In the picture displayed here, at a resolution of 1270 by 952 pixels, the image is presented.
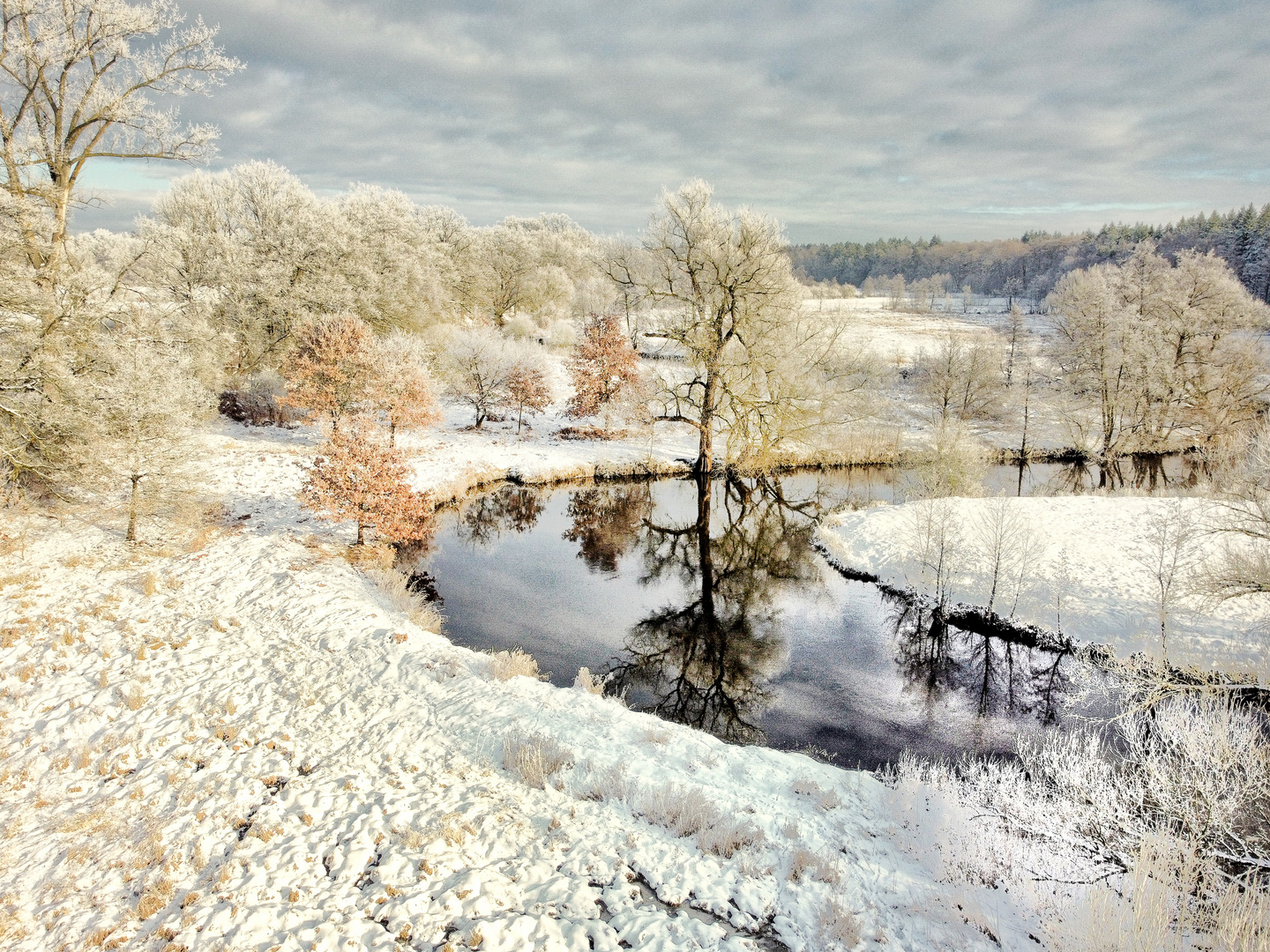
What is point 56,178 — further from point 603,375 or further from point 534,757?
point 603,375

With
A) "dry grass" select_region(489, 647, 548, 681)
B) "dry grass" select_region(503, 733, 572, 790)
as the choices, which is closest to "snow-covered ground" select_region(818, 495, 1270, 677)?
"dry grass" select_region(489, 647, 548, 681)

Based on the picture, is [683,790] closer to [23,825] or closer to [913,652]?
[23,825]

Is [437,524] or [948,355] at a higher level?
[948,355]

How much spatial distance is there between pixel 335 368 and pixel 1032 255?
4959 inches

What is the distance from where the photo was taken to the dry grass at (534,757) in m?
8.36

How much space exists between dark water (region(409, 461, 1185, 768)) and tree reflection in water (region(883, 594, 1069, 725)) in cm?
4

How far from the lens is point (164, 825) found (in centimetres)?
695

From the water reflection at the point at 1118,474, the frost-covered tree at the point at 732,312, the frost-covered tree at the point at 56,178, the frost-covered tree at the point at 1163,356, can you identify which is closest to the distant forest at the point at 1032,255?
the frost-covered tree at the point at 1163,356

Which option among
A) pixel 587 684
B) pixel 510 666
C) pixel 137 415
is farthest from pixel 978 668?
pixel 137 415

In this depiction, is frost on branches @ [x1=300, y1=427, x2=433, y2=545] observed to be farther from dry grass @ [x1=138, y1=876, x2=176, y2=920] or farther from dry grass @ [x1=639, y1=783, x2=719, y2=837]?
dry grass @ [x1=639, y1=783, x2=719, y2=837]

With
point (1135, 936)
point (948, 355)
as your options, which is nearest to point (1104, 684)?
point (1135, 936)

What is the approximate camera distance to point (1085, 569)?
17.4m

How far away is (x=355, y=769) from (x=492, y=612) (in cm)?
748

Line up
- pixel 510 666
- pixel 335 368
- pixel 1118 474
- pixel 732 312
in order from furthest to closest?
pixel 1118 474
pixel 732 312
pixel 335 368
pixel 510 666
